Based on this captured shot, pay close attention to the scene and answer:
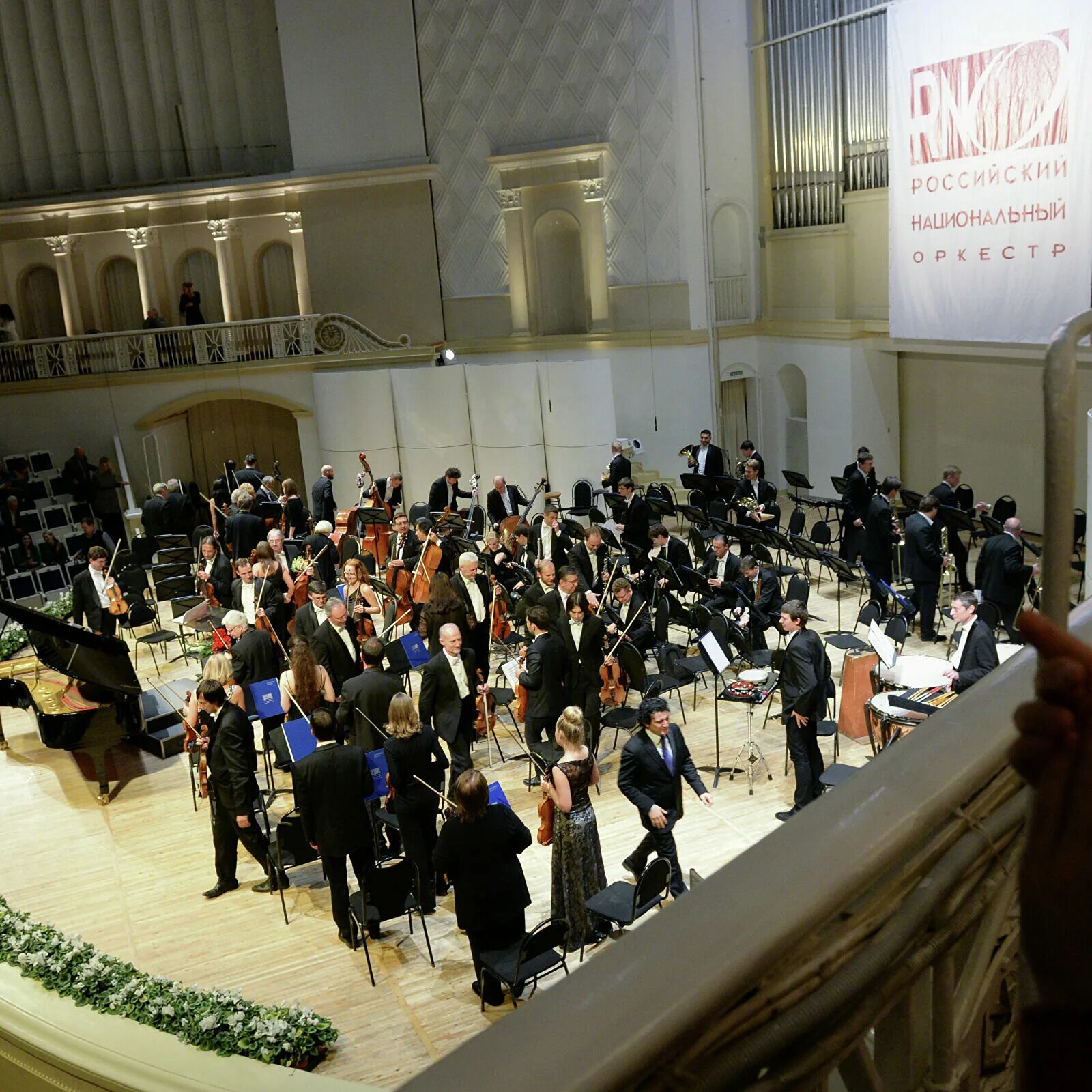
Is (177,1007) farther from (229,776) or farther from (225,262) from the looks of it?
(225,262)

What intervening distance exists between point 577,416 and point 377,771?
11.0 meters

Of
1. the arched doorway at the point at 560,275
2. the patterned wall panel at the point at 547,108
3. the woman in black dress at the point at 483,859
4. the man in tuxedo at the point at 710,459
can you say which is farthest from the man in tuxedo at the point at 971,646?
the arched doorway at the point at 560,275

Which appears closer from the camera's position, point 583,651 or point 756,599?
point 583,651

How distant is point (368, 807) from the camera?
735 centimetres

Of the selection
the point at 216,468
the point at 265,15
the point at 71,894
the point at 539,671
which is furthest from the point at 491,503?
the point at 265,15

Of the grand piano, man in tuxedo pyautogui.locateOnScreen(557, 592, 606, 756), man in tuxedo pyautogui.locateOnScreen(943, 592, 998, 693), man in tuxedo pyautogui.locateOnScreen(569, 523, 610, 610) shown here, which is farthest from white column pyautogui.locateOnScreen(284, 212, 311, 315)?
man in tuxedo pyautogui.locateOnScreen(943, 592, 998, 693)

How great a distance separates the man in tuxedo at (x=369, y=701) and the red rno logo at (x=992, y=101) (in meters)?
9.41

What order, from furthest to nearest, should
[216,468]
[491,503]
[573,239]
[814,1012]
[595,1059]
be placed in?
1. [216,468]
2. [573,239]
3. [491,503]
4. [814,1012]
5. [595,1059]

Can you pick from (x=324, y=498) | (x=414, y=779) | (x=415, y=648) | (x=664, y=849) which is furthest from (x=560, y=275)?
(x=664, y=849)

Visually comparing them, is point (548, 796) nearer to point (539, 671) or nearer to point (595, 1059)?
point (539, 671)

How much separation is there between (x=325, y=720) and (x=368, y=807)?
84 centimetres

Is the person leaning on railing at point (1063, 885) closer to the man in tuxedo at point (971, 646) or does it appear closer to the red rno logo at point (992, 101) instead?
the man in tuxedo at point (971, 646)

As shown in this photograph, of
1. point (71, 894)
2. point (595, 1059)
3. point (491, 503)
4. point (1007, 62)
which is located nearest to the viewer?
point (595, 1059)

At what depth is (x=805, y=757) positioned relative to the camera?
26.5 ft
